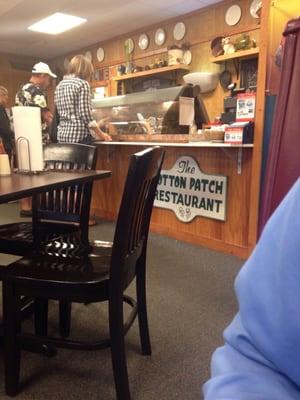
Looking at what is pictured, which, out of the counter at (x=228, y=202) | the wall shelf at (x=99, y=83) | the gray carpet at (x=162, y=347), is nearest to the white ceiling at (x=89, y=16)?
the wall shelf at (x=99, y=83)

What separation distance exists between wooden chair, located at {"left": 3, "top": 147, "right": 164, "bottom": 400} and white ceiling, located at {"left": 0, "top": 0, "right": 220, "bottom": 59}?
3928 mm

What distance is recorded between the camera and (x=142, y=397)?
134cm

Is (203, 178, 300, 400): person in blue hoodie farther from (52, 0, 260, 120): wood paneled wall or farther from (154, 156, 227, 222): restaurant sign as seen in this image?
(52, 0, 260, 120): wood paneled wall

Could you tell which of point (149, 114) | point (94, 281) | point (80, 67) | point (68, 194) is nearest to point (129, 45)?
point (149, 114)

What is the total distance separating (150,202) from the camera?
1.47m

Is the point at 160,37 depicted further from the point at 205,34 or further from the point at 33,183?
the point at 33,183

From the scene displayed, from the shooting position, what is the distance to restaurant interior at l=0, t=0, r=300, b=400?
1245 millimetres

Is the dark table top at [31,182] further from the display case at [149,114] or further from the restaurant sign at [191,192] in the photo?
the display case at [149,114]

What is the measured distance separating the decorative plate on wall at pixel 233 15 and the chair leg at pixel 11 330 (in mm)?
4320

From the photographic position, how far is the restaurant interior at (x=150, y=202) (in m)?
1.25

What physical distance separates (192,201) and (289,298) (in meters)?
2.67

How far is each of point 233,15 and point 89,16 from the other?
1974 millimetres

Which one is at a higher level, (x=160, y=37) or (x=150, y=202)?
(x=160, y=37)

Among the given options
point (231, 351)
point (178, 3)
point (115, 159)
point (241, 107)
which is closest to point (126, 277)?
point (231, 351)
